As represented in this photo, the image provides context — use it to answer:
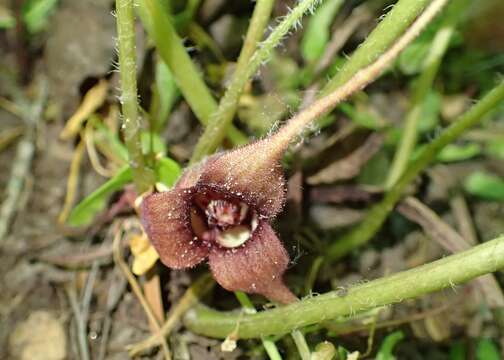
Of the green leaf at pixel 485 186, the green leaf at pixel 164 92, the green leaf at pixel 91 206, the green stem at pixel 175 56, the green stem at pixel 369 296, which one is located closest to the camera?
the green stem at pixel 369 296

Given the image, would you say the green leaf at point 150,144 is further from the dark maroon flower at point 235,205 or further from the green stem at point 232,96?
the dark maroon flower at point 235,205

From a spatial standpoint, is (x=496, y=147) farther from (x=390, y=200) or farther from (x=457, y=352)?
(x=457, y=352)

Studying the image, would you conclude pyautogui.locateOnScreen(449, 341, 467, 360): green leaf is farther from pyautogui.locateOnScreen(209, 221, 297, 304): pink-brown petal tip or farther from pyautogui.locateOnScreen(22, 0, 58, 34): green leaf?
pyautogui.locateOnScreen(22, 0, 58, 34): green leaf

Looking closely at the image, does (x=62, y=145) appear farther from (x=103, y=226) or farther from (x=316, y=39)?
(x=316, y=39)

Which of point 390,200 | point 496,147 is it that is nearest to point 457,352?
point 390,200

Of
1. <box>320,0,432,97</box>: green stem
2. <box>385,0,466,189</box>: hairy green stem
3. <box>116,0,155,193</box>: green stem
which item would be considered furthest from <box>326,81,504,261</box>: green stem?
<box>116,0,155,193</box>: green stem

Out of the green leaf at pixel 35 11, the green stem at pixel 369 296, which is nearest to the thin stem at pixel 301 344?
the green stem at pixel 369 296
